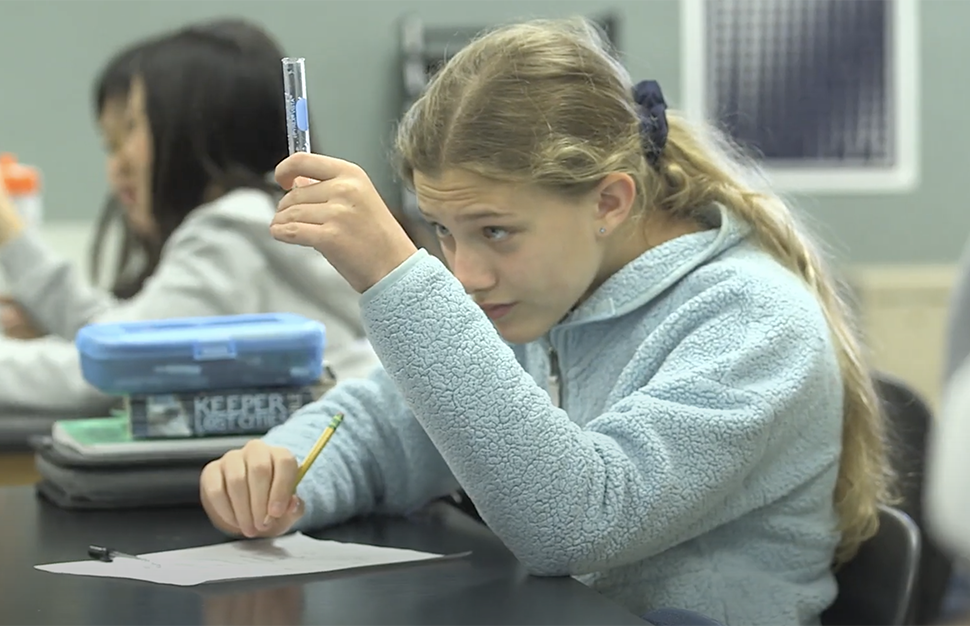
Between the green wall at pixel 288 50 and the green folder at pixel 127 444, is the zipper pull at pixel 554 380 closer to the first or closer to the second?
the green folder at pixel 127 444

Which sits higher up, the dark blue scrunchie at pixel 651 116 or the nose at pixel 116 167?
the dark blue scrunchie at pixel 651 116

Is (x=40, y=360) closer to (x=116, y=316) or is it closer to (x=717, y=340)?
(x=116, y=316)

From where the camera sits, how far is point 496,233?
107 cm

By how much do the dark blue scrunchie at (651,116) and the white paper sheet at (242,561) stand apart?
0.38 meters

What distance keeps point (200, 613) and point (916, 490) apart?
85 cm

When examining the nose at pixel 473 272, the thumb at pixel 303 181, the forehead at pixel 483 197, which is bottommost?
A: the nose at pixel 473 272

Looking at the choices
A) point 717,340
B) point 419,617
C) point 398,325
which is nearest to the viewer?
point 419,617

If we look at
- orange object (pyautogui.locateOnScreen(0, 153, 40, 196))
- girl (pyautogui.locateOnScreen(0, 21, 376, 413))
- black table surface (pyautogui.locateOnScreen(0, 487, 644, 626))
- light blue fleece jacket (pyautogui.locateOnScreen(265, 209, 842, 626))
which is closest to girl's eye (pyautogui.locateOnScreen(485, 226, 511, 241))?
light blue fleece jacket (pyautogui.locateOnScreen(265, 209, 842, 626))

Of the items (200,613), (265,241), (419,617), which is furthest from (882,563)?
(265,241)

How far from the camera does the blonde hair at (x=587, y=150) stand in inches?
41.6

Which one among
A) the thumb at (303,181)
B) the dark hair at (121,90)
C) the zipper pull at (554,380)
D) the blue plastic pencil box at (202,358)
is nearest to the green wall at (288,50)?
the dark hair at (121,90)

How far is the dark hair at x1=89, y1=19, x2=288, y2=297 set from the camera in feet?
6.41

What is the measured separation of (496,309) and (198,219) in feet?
2.74

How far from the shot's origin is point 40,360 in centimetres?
165
